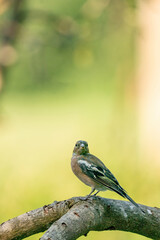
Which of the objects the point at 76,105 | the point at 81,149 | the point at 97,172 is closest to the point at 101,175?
the point at 97,172

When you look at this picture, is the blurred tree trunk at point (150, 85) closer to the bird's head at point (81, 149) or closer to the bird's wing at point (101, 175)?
the bird's head at point (81, 149)

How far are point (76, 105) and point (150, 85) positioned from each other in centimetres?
484

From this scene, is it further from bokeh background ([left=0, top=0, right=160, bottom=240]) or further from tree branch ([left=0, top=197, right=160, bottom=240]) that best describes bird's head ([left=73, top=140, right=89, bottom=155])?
bokeh background ([left=0, top=0, right=160, bottom=240])

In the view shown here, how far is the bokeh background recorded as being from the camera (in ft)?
16.9

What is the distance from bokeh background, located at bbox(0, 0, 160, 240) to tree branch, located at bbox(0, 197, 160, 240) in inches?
87.6

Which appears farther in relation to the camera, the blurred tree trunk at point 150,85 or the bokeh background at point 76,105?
the blurred tree trunk at point 150,85

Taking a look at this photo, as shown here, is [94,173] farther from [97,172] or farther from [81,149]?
[81,149]

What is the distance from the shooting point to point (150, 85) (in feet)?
26.3

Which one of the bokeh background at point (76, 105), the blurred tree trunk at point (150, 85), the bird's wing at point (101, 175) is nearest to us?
the bird's wing at point (101, 175)

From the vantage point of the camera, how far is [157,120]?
7391mm

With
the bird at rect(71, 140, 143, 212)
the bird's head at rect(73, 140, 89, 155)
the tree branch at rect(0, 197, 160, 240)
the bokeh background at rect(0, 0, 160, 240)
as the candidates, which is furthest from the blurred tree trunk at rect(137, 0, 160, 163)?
the tree branch at rect(0, 197, 160, 240)

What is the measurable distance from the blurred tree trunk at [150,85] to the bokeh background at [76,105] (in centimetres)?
2

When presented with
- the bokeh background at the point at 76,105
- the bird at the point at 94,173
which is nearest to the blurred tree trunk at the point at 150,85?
the bokeh background at the point at 76,105

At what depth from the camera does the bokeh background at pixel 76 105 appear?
5.16 metres
